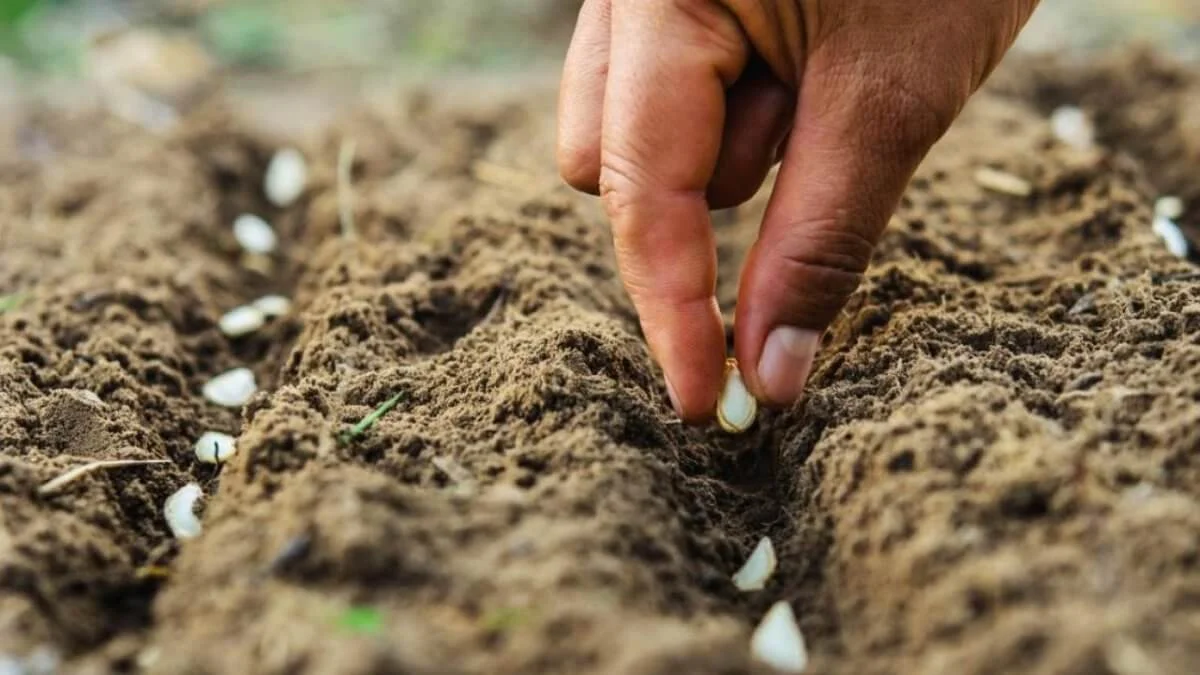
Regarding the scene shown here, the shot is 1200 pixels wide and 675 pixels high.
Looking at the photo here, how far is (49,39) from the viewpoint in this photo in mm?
4137

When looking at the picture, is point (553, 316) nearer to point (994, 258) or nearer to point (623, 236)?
point (623, 236)

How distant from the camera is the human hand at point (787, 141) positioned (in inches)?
59.5

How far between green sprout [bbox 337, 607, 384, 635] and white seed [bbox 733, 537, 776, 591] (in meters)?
0.46


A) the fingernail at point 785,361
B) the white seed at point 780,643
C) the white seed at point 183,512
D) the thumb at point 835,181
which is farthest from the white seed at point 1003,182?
the white seed at point 183,512

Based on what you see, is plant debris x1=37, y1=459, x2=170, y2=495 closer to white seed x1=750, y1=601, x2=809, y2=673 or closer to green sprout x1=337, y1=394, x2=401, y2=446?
green sprout x1=337, y1=394, x2=401, y2=446

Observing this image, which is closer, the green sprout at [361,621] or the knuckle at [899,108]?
the green sprout at [361,621]

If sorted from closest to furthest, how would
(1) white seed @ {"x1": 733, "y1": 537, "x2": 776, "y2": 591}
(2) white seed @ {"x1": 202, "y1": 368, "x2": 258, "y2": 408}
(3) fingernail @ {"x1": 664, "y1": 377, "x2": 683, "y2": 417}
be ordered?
(1) white seed @ {"x1": 733, "y1": 537, "x2": 776, "y2": 591} → (3) fingernail @ {"x1": 664, "y1": 377, "x2": 683, "y2": 417} → (2) white seed @ {"x1": 202, "y1": 368, "x2": 258, "y2": 408}

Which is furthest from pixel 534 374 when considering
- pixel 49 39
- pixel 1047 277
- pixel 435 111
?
pixel 49 39

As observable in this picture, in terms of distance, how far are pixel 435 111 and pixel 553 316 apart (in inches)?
51.8

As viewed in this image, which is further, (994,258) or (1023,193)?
(1023,193)

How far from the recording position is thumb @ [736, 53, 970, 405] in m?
1.51

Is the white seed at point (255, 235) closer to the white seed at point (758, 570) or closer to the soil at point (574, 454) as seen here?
the soil at point (574, 454)

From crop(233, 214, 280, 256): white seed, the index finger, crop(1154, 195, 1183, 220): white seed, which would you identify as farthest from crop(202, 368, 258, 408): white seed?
crop(1154, 195, 1183, 220): white seed

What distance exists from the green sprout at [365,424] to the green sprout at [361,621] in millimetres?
362
